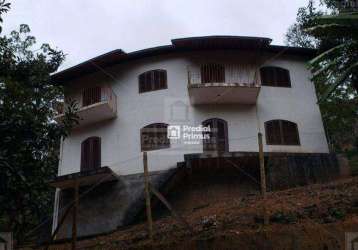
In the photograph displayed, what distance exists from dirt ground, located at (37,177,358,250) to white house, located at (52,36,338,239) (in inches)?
152

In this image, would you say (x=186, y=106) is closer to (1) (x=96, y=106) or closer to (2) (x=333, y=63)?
(1) (x=96, y=106)

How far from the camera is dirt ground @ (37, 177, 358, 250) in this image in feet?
37.4

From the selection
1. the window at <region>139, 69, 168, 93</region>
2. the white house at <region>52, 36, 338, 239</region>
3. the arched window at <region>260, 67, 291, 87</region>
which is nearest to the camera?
the white house at <region>52, 36, 338, 239</region>

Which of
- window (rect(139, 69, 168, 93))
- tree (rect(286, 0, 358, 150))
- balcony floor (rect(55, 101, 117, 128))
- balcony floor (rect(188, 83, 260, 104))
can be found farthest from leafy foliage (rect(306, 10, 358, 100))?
balcony floor (rect(55, 101, 117, 128))

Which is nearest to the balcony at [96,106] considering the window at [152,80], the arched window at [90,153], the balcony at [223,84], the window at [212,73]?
the arched window at [90,153]

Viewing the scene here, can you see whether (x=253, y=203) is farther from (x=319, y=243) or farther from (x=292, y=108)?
(x=292, y=108)

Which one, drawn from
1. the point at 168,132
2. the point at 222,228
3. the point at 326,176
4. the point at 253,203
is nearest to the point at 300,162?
the point at 326,176

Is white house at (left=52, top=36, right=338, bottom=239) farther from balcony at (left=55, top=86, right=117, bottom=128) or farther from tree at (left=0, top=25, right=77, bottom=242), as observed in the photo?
tree at (left=0, top=25, right=77, bottom=242)

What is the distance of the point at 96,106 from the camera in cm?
2067

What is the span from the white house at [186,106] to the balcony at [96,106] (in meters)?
0.05

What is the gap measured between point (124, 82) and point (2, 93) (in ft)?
35.4

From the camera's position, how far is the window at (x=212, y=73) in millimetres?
21250

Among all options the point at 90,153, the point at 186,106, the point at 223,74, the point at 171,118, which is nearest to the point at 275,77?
the point at 223,74

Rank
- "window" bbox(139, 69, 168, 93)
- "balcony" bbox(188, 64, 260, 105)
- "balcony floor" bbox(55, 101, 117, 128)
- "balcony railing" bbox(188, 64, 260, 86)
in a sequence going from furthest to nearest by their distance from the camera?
"window" bbox(139, 69, 168, 93)
"balcony railing" bbox(188, 64, 260, 86)
"balcony floor" bbox(55, 101, 117, 128)
"balcony" bbox(188, 64, 260, 105)
